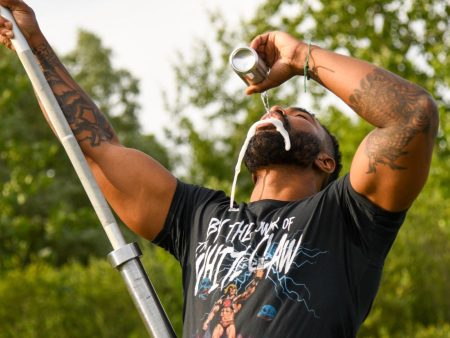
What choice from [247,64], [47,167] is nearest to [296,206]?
[247,64]

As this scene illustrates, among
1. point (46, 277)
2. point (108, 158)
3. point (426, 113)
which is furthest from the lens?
point (46, 277)

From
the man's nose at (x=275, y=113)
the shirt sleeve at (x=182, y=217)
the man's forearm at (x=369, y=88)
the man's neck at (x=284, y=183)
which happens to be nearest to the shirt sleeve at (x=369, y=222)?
the man's forearm at (x=369, y=88)

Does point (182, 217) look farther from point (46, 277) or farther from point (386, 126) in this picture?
point (46, 277)

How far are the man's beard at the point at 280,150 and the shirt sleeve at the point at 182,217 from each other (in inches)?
7.9

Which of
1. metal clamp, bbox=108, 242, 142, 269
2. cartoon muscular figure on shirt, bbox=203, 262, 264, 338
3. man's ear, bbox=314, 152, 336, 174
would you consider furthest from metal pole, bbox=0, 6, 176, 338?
man's ear, bbox=314, 152, 336, 174

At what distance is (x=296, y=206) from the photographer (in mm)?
3070

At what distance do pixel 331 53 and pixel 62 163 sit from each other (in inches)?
941

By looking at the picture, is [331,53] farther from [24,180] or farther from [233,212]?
[24,180]

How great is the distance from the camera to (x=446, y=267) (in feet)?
43.1

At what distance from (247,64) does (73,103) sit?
850 mm

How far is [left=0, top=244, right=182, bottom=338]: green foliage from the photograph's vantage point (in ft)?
35.6

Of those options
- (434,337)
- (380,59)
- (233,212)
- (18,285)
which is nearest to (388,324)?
(434,337)

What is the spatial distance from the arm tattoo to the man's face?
0.46m

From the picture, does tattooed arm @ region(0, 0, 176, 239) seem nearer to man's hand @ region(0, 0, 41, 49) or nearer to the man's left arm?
man's hand @ region(0, 0, 41, 49)
